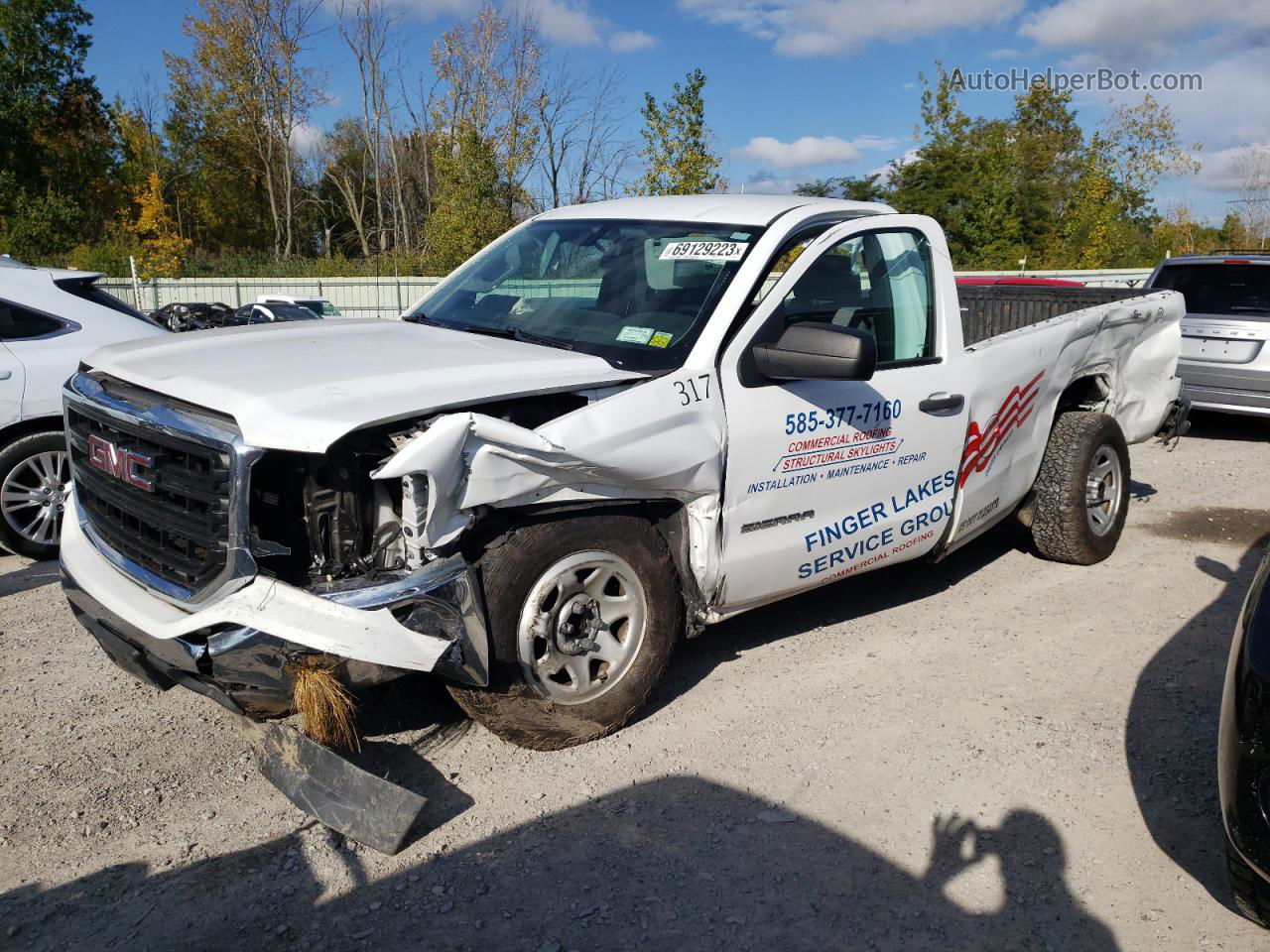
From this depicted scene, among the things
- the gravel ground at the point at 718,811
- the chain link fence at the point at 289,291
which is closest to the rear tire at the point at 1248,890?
the gravel ground at the point at 718,811

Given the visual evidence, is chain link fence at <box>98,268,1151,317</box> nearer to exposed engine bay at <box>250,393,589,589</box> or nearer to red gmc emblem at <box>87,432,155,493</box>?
red gmc emblem at <box>87,432,155,493</box>

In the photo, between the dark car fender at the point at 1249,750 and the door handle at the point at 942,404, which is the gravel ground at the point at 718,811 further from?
the door handle at the point at 942,404

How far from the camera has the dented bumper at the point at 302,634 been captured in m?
2.99

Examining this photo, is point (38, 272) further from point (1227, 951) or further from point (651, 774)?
point (1227, 951)

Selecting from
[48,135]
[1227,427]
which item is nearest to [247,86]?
[48,135]

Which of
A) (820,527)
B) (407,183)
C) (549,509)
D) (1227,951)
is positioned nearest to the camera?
(1227,951)

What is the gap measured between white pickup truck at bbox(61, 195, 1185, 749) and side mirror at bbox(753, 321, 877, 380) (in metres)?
0.01

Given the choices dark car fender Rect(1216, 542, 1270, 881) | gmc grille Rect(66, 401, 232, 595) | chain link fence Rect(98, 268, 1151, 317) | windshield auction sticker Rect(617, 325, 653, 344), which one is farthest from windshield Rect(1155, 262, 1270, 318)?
chain link fence Rect(98, 268, 1151, 317)

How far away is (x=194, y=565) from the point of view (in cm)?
320

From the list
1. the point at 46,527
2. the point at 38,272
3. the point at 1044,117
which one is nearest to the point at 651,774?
the point at 46,527

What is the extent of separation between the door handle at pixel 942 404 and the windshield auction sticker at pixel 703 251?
1069mm

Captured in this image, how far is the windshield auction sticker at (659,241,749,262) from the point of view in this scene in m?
4.18

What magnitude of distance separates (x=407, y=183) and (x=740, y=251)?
42207 mm

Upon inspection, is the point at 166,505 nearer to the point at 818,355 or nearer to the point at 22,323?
the point at 818,355
